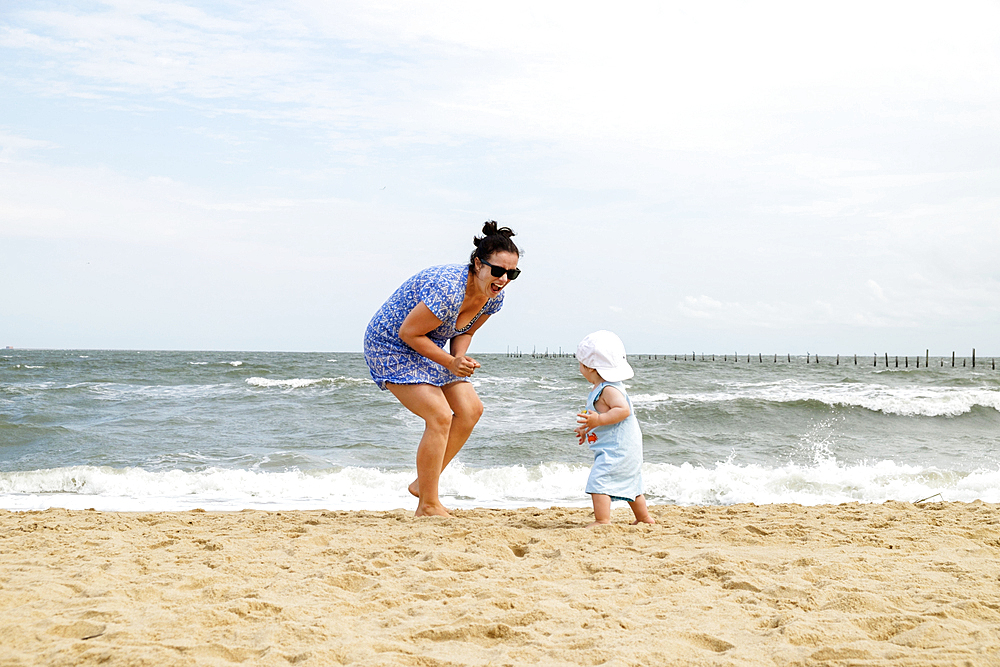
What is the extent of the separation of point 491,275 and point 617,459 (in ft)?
4.08

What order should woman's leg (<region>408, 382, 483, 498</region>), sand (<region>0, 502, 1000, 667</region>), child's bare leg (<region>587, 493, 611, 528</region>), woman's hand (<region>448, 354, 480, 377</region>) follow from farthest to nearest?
1. woman's leg (<region>408, 382, 483, 498</region>)
2. child's bare leg (<region>587, 493, 611, 528</region>)
3. woman's hand (<region>448, 354, 480, 377</region>)
4. sand (<region>0, 502, 1000, 667</region>)

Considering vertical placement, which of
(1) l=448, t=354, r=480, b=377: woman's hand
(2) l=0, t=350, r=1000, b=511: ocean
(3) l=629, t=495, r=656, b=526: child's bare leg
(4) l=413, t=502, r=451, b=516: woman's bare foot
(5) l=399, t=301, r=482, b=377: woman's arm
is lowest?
(2) l=0, t=350, r=1000, b=511: ocean

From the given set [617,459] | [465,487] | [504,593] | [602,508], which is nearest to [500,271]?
[617,459]

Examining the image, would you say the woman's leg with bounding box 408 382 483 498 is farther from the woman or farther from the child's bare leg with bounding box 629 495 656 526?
the child's bare leg with bounding box 629 495 656 526

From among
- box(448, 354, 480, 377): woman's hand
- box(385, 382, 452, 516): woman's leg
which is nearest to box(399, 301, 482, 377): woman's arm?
box(448, 354, 480, 377): woman's hand

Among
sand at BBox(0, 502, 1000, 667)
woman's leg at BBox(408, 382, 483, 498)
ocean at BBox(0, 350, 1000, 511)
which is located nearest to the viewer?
sand at BBox(0, 502, 1000, 667)

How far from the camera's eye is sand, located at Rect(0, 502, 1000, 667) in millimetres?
2152

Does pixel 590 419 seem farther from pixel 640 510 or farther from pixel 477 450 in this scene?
pixel 477 450

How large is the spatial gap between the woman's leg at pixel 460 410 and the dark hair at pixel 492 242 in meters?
0.77

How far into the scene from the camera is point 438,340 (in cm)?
440

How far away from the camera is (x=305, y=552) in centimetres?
350

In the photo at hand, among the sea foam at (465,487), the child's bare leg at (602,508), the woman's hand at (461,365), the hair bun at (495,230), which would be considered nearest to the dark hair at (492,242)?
the hair bun at (495,230)

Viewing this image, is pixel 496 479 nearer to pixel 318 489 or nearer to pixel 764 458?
pixel 318 489

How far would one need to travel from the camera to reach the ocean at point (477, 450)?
6.72 m
